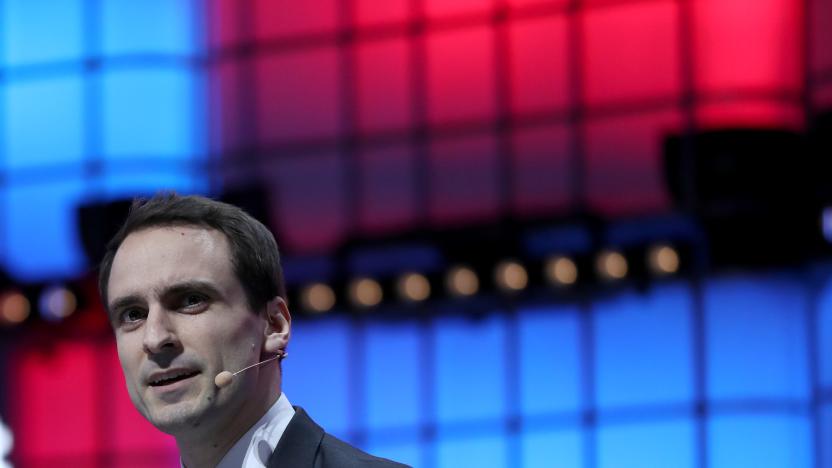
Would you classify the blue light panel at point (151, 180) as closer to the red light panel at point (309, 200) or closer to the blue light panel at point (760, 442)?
the red light panel at point (309, 200)

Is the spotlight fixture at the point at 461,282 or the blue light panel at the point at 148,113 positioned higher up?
the blue light panel at the point at 148,113

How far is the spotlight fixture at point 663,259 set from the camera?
Result: 25141 mm

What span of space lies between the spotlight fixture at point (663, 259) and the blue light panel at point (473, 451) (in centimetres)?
375

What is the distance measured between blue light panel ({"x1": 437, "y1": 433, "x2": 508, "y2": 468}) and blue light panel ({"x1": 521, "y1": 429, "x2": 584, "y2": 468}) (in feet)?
1.28

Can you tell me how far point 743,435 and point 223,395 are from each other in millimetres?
21122

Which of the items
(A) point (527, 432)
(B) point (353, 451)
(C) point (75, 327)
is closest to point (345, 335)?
(A) point (527, 432)

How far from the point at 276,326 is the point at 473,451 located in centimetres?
2228

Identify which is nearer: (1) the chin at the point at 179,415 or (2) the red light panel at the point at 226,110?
(1) the chin at the point at 179,415

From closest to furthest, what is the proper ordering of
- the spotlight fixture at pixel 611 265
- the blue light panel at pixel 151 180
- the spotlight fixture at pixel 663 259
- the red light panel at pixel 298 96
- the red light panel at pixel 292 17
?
1. the spotlight fixture at pixel 663 259
2. the spotlight fixture at pixel 611 265
3. the red light panel at pixel 298 96
4. the red light panel at pixel 292 17
5. the blue light panel at pixel 151 180

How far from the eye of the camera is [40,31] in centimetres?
3083

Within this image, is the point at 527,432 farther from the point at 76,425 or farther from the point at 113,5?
the point at 113,5

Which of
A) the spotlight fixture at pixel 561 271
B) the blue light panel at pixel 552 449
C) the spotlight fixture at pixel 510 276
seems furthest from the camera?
the spotlight fixture at pixel 510 276

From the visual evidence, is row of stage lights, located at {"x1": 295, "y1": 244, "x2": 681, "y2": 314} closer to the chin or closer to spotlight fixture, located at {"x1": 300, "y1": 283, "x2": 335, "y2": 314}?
spotlight fixture, located at {"x1": 300, "y1": 283, "x2": 335, "y2": 314}

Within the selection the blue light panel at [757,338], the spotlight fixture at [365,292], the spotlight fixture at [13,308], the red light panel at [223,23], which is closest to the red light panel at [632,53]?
the blue light panel at [757,338]
